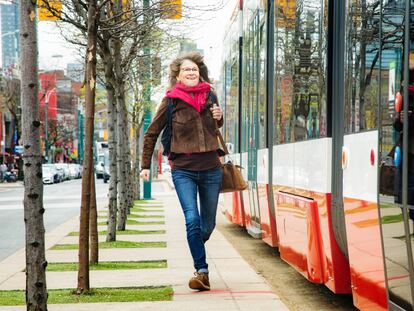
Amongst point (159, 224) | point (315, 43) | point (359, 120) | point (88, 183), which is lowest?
point (159, 224)

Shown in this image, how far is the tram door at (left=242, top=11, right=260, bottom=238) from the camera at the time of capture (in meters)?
12.1

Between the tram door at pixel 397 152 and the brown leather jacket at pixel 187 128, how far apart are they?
2.86m

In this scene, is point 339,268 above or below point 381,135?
below

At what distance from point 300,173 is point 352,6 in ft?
7.73

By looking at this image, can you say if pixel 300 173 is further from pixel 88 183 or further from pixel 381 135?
pixel 381 135

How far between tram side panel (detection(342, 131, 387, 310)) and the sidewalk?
130cm

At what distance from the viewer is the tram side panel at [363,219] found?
546cm

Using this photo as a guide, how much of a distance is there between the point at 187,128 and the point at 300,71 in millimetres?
1155

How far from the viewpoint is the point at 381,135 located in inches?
204

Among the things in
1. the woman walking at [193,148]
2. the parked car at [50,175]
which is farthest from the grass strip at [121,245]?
the parked car at [50,175]

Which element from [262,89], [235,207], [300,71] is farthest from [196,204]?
[235,207]

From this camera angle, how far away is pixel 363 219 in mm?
5750

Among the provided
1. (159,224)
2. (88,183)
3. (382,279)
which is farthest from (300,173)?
(159,224)

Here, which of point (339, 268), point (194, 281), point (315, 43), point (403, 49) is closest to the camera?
point (403, 49)
